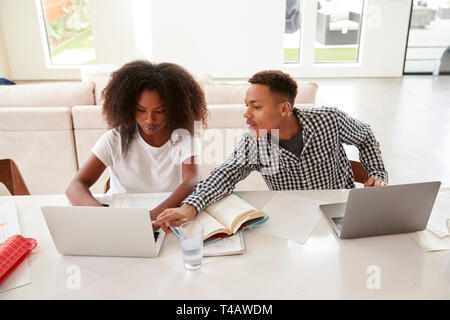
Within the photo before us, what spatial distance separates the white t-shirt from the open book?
15.9 inches

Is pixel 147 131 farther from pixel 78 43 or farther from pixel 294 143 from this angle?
pixel 78 43

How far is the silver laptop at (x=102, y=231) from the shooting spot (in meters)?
1.02

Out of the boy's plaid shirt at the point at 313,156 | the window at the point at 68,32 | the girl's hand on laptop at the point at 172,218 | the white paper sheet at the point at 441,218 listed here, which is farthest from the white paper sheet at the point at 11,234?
the window at the point at 68,32

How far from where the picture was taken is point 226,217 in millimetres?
1212

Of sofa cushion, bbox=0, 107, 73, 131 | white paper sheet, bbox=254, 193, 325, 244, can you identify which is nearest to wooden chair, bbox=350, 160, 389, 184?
white paper sheet, bbox=254, 193, 325, 244

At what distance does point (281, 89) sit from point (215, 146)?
4.09 ft

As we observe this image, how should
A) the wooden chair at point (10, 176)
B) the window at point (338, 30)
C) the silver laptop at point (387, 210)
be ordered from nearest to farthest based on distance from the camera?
1. the silver laptop at point (387, 210)
2. the wooden chair at point (10, 176)
3. the window at point (338, 30)

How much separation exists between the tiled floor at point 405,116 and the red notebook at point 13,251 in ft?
8.73

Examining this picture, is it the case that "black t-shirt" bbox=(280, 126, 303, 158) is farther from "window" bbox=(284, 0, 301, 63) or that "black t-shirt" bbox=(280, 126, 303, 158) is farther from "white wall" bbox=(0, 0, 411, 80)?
"window" bbox=(284, 0, 301, 63)

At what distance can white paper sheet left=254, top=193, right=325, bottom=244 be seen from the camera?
1195mm

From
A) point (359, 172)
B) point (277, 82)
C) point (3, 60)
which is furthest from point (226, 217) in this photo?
point (3, 60)

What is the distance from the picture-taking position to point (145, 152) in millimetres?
1674

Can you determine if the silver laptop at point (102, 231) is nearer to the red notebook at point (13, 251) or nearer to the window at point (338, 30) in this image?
the red notebook at point (13, 251)

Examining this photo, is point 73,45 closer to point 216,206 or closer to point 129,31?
point 129,31
